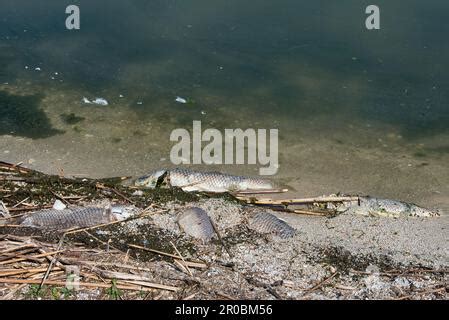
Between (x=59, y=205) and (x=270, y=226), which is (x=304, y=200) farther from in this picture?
(x=59, y=205)

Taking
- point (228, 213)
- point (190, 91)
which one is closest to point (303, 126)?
point (190, 91)

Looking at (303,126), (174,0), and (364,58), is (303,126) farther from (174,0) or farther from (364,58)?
(174,0)

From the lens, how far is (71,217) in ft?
17.4

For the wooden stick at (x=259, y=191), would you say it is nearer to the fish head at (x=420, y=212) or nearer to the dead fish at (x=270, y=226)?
the dead fish at (x=270, y=226)

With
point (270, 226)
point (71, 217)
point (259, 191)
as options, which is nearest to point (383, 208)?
point (259, 191)

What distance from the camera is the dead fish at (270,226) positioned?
5457 millimetres

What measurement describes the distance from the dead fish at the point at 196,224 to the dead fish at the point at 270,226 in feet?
1.27

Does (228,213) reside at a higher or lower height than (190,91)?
lower

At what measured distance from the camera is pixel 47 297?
4434 mm

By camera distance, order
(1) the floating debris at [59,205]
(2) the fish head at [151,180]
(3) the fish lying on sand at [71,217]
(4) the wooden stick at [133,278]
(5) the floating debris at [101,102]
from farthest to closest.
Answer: (5) the floating debris at [101,102]
(2) the fish head at [151,180]
(1) the floating debris at [59,205]
(3) the fish lying on sand at [71,217]
(4) the wooden stick at [133,278]

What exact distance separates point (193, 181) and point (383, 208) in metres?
1.90

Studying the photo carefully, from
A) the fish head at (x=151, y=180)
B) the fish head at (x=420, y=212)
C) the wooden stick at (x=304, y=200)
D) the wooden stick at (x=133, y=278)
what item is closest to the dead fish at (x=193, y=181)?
the fish head at (x=151, y=180)

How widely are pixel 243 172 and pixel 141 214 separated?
2.01 metres
